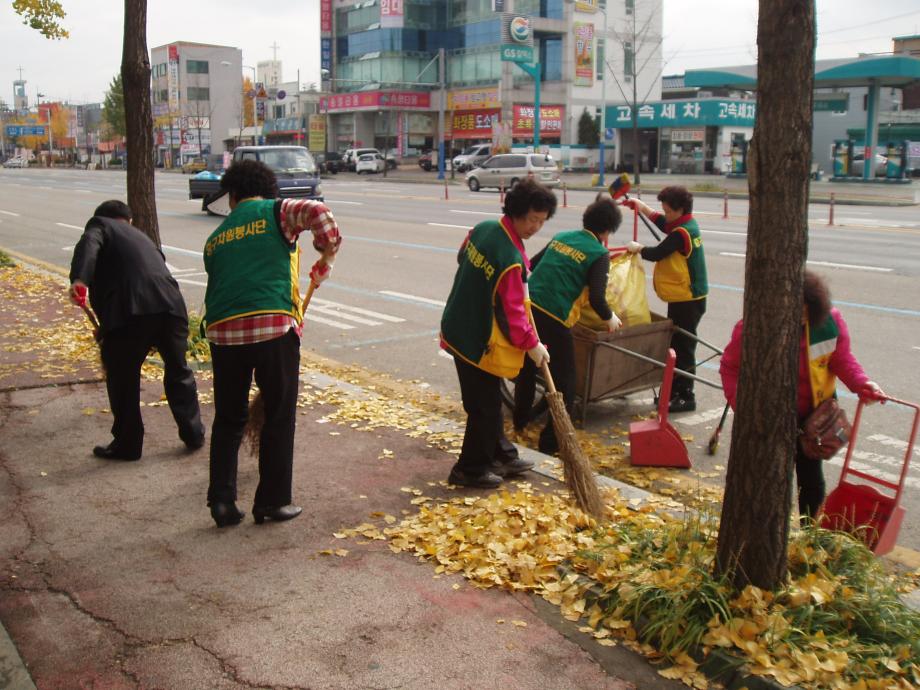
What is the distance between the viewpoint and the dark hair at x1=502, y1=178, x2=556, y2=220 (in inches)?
198

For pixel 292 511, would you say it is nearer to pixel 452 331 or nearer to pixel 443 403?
pixel 452 331

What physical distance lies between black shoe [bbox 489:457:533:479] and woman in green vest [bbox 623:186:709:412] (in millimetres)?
1957

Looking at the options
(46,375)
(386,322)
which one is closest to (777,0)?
(46,375)

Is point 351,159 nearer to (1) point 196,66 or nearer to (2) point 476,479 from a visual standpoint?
(1) point 196,66

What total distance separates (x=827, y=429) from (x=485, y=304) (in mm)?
1794

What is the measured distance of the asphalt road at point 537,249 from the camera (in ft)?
22.8

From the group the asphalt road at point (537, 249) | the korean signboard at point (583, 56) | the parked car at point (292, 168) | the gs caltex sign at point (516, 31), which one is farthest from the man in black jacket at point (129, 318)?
the korean signboard at point (583, 56)

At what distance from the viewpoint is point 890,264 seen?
14727 millimetres

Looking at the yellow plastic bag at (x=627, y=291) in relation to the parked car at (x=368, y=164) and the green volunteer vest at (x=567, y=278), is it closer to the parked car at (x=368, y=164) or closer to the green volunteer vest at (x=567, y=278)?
the green volunteer vest at (x=567, y=278)

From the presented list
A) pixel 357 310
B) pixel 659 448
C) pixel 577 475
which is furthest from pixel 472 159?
pixel 577 475

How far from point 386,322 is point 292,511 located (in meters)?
5.97

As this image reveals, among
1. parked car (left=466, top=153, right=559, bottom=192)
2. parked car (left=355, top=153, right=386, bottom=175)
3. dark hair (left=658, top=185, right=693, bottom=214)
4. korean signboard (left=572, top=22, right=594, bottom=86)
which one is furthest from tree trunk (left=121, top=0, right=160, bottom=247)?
korean signboard (left=572, top=22, right=594, bottom=86)

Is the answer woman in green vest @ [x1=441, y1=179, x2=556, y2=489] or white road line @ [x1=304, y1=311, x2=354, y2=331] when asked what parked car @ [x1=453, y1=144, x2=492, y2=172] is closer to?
white road line @ [x1=304, y1=311, x2=354, y2=331]

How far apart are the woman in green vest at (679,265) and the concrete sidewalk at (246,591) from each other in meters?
2.01
